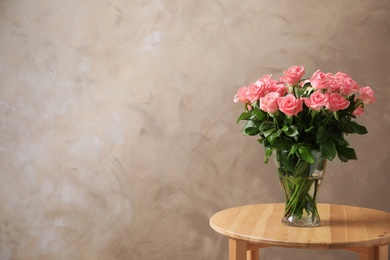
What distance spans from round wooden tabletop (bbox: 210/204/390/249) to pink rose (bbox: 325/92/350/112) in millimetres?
431

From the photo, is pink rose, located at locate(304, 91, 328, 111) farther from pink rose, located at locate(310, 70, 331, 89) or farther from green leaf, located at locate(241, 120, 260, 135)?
green leaf, located at locate(241, 120, 260, 135)

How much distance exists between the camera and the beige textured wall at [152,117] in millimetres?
2877

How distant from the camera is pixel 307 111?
1983 mm

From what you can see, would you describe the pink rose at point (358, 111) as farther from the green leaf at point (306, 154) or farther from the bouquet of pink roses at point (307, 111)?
the green leaf at point (306, 154)

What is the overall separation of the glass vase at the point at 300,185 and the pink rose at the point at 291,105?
0.19 meters

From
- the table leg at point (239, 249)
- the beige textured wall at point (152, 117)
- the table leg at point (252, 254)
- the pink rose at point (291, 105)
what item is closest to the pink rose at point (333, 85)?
the pink rose at point (291, 105)

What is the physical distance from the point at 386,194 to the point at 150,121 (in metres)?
1.26

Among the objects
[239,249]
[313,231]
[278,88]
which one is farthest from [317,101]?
[239,249]

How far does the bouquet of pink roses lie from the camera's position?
1.92 meters

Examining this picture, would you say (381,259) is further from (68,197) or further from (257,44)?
(68,197)

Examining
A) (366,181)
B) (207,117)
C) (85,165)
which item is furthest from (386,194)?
(85,165)

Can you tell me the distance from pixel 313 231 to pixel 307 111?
419mm

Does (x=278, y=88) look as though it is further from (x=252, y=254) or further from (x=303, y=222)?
(x=252, y=254)

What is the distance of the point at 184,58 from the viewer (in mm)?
3008
